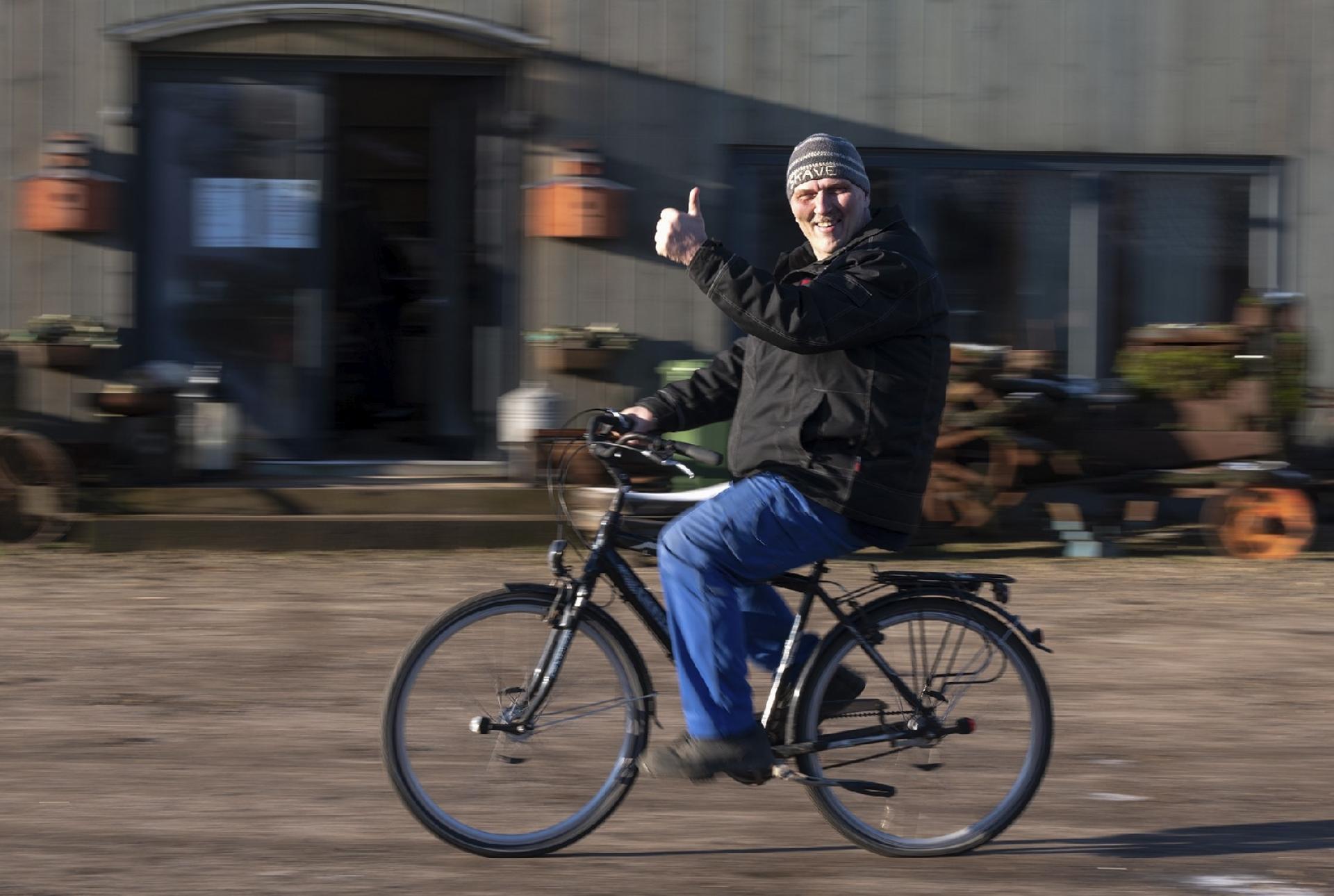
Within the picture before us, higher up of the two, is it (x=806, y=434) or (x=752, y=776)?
(x=806, y=434)

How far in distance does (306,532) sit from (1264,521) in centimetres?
535

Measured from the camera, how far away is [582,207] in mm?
10312

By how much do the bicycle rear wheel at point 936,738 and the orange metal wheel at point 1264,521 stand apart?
5.62 metres

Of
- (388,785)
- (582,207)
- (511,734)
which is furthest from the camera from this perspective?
(582,207)

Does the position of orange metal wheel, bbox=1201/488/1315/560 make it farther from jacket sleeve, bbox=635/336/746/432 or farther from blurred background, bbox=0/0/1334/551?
jacket sleeve, bbox=635/336/746/432

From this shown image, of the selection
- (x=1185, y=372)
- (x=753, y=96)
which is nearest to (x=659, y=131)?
(x=753, y=96)

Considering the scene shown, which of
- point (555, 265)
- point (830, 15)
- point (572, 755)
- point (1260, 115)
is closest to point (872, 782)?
point (572, 755)

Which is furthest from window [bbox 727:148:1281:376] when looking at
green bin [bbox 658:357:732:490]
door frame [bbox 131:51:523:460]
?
door frame [bbox 131:51:523:460]

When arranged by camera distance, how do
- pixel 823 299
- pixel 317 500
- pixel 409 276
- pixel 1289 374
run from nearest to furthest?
pixel 823 299
pixel 1289 374
pixel 317 500
pixel 409 276

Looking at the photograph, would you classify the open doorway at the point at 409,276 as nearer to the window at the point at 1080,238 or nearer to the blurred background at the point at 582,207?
the blurred background at the point at 582,207

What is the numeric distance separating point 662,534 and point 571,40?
688 cm

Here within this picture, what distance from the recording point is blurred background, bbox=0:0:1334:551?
9.94m

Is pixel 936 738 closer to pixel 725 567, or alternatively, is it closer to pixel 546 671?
pixel 725 567

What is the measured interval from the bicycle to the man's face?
647mm
